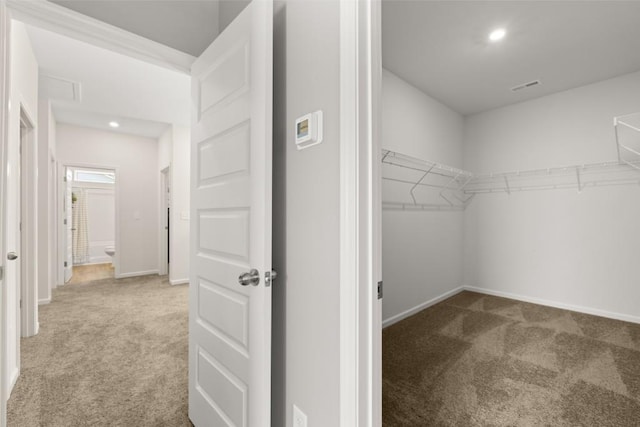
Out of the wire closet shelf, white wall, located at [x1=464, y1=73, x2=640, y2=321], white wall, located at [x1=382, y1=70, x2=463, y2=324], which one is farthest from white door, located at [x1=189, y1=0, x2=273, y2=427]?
white wall, located at [x1=464, y1=73, x2=640, y2=321]

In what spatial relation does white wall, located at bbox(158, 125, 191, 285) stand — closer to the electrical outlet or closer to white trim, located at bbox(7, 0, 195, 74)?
white trim, located at bbox(7, 0, 195, 74)

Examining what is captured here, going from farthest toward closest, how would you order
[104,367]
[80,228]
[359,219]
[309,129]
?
[80,228] < [104,367] < [309,129] < [359,219]

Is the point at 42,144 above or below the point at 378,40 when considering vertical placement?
above

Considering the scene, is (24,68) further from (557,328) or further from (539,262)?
(539,262)

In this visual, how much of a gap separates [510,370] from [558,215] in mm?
2232

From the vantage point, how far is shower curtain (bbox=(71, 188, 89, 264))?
645 cm

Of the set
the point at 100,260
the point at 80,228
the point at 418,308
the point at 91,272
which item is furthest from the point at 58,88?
the point at 100,260

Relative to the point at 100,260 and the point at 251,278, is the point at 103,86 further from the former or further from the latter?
the point at 100,260

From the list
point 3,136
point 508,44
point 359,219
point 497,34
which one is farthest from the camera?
point 508,44

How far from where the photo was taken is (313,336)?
42.6 inches

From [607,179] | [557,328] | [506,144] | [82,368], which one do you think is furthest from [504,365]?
[82,368]

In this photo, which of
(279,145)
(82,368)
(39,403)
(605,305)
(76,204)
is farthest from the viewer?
(76,204)

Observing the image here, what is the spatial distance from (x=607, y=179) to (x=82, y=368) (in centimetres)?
504

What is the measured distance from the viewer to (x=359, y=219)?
3.09 ft
